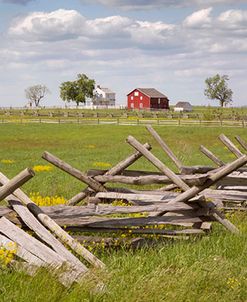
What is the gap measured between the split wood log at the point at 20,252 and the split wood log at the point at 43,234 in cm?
28

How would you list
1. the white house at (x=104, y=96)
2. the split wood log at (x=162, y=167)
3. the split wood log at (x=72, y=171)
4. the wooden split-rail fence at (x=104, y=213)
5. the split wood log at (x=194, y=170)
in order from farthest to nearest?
the white house at (x=104, y=96)
the split wood log at (x=194, y=170)
the split wood log at (x=162, y=167)
the split wood log at (x=72, y=171)
the wooden split-rail fence at (x=104, y=213)

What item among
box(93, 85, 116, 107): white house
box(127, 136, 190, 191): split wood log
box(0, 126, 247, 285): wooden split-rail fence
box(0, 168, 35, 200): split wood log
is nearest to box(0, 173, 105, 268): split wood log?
box(0, 126, 247, 285): wooden split-rail fence

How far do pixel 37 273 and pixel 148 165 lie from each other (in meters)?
18.0

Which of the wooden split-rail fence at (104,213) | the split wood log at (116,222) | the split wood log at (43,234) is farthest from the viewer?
the split wood log at (116,222)

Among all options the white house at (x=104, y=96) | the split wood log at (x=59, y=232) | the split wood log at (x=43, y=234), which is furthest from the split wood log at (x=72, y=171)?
the white house at (x=104, y=96)

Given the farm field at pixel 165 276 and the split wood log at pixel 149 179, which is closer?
the farm field at pixel 165 276

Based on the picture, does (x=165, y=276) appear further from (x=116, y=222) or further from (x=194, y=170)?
(x=194, y=170)

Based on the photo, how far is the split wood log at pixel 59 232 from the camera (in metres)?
6.47

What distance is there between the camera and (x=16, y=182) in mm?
6406

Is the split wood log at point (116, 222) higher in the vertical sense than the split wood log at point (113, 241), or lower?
higher

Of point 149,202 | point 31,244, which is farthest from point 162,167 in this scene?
point 31,244

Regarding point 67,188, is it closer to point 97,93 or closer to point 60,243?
point 60,243

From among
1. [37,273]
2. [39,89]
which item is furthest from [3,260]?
[39,89]

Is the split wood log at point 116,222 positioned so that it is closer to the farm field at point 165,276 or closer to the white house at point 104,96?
the farm field at point 165,276
